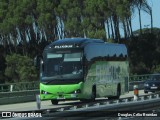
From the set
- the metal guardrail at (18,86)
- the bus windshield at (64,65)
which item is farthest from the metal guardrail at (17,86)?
the bus windshield at (64,65)

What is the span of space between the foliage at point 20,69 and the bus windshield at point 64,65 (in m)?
36.8

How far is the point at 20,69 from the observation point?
221 feet

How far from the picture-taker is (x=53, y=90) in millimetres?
28375

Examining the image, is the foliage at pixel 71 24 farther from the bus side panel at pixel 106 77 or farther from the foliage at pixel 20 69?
the bus side panel at pixel 106 77

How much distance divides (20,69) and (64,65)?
39971 mm

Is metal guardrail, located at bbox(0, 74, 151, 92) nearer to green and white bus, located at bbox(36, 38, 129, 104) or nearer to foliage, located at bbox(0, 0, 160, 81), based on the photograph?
green and white bus, located at bbox(36, 38, 129, 104)

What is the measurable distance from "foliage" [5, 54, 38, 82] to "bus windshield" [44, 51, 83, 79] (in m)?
36.8

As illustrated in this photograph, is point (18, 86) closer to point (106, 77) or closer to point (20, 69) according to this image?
point (106, 77)

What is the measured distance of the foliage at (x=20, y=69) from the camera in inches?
2601

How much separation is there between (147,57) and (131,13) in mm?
6689

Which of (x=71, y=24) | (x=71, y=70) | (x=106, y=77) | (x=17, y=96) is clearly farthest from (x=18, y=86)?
(x=71, y=24)

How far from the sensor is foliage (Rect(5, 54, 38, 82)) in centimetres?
6606

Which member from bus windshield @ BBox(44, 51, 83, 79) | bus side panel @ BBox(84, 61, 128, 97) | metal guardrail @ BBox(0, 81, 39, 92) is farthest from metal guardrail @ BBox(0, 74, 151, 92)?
bus windshield @ BBox(44, 51, 83, 79)

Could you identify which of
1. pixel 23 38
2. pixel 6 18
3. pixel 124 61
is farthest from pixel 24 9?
pixel 124 61
